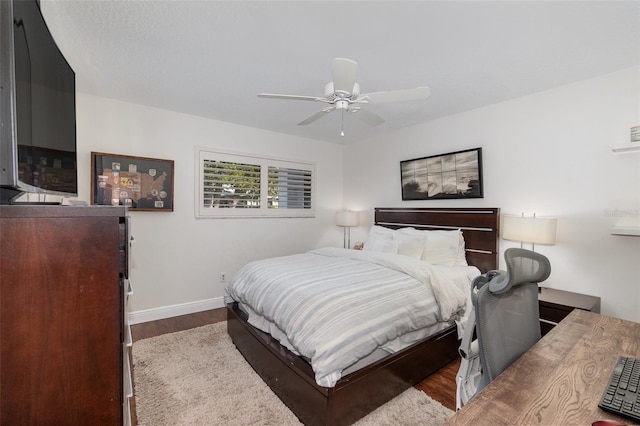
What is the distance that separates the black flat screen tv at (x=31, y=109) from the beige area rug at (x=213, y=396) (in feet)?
5.09

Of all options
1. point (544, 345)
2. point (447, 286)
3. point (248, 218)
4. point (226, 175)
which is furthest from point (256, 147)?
point (544, 345)

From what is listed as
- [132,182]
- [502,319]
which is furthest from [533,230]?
[132,182]

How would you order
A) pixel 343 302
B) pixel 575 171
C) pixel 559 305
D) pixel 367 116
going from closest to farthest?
→ pixel 343 302, pixel 559 305, pixel 367 116, pixel 575 171

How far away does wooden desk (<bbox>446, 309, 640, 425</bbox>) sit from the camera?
0.83 metres

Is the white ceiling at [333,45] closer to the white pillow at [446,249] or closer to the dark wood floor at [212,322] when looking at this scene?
the white pillow at [446,249]

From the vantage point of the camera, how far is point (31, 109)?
3.22 ft

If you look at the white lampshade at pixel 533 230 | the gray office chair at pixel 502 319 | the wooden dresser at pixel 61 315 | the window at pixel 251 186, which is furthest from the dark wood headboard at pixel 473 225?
the wooden dresser at pixel 61 315

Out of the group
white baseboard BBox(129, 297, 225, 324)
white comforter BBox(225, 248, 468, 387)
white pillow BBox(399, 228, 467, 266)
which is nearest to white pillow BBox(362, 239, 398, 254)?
white pillow BBox(399, 228, 467, 266)

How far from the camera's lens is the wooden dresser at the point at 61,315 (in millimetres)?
744

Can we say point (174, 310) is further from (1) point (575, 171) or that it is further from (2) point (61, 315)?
(1) point (575, 171)

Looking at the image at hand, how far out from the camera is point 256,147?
13.9 ft

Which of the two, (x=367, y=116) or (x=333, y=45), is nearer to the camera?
(x=333, y=45)

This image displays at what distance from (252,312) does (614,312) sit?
3.14m

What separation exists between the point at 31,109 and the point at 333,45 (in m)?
1.78
